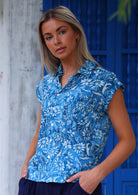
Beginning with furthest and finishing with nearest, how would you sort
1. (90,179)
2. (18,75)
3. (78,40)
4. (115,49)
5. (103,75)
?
(18,75) < (115,49) < (78,40) < (103,75) < (90,179)

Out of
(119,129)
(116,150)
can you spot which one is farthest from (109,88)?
(116,150)

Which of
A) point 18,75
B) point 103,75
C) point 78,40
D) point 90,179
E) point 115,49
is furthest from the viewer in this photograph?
point 18,75

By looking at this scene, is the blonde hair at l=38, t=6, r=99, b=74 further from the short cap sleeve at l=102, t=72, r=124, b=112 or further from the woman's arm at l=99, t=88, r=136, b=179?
the woman's arm at l=99, t=88, r=136, b=179

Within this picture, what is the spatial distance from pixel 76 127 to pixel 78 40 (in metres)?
0.51

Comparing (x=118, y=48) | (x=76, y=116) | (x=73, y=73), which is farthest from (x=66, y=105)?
(x=118, y=48)

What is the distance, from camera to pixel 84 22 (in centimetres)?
291

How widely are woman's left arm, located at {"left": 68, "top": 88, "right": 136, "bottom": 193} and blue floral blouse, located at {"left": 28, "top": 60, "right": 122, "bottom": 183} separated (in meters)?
0.04

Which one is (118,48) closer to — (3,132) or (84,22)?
(84,22)

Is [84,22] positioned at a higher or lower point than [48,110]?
higher

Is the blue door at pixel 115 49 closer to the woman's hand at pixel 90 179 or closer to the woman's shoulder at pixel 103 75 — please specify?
the woman's shoulder at pixel 103 75

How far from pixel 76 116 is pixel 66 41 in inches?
16.6

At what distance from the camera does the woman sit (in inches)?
64.1

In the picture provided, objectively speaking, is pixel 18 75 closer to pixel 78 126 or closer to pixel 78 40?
pixel 78 40

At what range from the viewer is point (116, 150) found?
165 cm
